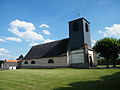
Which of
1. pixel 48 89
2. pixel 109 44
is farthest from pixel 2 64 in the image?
pixel 48 89

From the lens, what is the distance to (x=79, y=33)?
23.8 m

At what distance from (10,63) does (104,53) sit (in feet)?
95.2

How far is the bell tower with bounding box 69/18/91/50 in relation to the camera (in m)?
23.3

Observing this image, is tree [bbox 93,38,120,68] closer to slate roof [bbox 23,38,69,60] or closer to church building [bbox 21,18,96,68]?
church building [bbox 21,18,96,68]

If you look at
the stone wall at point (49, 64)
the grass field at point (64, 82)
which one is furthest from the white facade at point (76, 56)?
the grass field at point (64, 82)

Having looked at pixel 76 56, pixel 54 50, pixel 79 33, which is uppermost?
pixel 79 33

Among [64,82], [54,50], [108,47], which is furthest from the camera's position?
[54,50]

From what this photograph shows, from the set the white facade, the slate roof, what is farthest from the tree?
the slate roof

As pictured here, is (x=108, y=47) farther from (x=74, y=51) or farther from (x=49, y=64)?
(x=49, y=64)

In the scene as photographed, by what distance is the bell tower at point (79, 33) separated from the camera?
2327cm

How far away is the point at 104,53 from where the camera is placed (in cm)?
2047

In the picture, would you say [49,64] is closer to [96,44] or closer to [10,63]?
Result: [96,44]

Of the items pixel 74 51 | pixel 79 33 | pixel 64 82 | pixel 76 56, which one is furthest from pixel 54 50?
pixel 64 82

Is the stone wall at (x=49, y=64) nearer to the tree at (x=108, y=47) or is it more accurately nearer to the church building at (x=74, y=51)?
the church building at (x=74, y=51)
